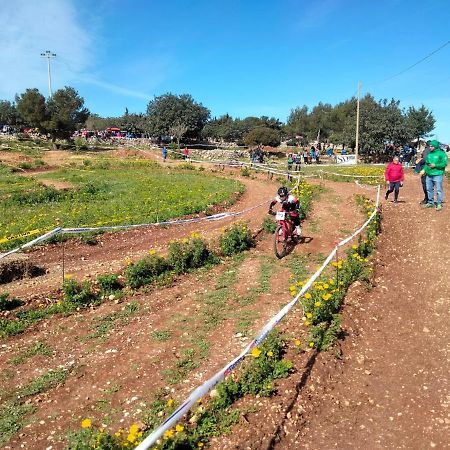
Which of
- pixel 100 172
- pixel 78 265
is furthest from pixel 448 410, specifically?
pixel 100 172

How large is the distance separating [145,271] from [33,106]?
5231 cm

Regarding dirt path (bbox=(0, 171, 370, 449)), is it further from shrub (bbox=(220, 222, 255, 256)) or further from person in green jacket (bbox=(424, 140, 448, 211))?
person in green jacket (bbox=(424, 140, 448, 211))

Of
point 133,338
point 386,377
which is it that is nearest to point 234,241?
point 133,338

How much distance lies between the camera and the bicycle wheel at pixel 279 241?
10.3 meters

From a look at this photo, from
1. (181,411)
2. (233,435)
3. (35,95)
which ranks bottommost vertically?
(233,435)

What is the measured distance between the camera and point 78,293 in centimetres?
819

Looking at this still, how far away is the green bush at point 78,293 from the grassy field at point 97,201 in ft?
12.1

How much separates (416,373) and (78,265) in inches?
324

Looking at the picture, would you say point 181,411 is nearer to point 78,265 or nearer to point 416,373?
point 416,373

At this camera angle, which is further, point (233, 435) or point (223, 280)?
point (223, 280)

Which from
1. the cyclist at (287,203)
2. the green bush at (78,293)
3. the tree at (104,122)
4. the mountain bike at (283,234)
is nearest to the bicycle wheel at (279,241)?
the mountain bike at (283,234)

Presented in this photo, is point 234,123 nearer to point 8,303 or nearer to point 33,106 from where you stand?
point 33,106

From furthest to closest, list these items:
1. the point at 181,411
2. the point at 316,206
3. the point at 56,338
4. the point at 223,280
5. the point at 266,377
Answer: the point at 316,206
the point at 223,280
the point at 56,338
the point at 266,377
the point at 181,411

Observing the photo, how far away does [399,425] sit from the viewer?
4.73 m
